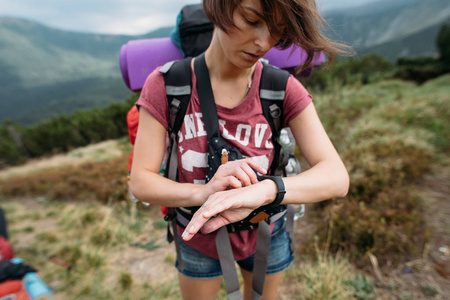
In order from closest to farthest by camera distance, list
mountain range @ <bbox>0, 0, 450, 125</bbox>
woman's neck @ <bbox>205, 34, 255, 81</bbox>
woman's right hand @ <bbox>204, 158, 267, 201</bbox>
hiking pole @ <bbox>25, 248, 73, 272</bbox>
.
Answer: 1. woman's right hand @ <bbox>204, 158, 267, 201</bbox>
2. woman's neck @ <bbox>205, 34, 255, 81</bbox>
3. mountain range @ <bbox>0, 0, 450, 125</bbox>
4. hiking pole @ <bbox>25, 248, 73, 272</bbox>

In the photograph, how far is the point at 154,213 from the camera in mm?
4980

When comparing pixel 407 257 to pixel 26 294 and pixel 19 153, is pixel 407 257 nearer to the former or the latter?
pixel 26 294

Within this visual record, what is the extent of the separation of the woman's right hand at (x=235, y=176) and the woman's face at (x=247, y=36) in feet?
1.42

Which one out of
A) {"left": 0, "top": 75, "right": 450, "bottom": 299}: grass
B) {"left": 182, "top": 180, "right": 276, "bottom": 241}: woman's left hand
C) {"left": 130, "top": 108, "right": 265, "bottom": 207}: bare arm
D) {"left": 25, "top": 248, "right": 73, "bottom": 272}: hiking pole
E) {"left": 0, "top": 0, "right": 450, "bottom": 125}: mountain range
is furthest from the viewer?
{"left": 25, "top": 248, "right": 73, "bottom": 272}: hiking pole

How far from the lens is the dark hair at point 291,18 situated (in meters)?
0.89

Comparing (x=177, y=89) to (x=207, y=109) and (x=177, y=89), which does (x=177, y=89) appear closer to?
(x=177, y=89)

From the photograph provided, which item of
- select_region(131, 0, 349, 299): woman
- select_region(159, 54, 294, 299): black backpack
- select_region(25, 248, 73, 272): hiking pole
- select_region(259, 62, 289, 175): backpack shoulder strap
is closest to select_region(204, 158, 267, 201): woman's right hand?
select_region(131, 0, 349, 299): woman

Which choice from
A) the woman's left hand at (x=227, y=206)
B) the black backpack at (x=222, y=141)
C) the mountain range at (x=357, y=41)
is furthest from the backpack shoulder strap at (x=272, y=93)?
the woman's left hand at (x=227, y=206)

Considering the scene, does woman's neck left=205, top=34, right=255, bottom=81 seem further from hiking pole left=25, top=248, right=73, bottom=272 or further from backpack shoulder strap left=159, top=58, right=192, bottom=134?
hiking pole left=25, top=248, right=73, bottom=272

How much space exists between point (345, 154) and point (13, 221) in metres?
7.02

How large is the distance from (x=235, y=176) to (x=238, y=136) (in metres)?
0.31

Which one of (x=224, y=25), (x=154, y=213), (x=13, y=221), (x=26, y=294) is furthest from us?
(x=13, y=221)

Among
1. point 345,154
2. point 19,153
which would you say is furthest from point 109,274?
point 19,153

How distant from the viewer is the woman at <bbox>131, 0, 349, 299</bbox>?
896 mm
